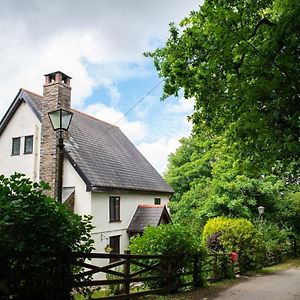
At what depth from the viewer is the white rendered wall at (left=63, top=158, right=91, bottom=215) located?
1830 centimetres

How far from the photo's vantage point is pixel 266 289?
37.2ft

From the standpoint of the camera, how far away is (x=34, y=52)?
13.5 metres

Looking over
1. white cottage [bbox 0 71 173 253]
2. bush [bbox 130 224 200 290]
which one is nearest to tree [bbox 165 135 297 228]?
white cottage [bbox 0 71 173 253]

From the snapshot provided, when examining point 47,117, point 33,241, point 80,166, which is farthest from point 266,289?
point 47,117

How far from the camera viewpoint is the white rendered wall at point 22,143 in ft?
64.8

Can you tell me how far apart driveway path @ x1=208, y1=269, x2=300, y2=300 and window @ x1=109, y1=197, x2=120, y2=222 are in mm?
8608

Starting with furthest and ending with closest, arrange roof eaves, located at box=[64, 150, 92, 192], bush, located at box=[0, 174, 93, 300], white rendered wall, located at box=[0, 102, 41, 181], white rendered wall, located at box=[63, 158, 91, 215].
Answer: white rendered wall, located at box=[0, 102, 41, 181], white rendered wall, located at box=[63, 158, 91, 215], roof eaves, located at box=[64, 150, 92, 192], bush, located at box=[0, 174, 93, 300]

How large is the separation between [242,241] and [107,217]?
23.7 feet

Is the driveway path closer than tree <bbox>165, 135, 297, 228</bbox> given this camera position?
Yes

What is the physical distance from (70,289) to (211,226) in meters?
12.0

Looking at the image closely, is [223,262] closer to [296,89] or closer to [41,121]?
[296,89]

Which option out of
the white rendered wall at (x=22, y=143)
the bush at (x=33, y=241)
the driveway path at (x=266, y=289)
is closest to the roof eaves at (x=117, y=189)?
A: the white rendered wall at (x=22, y=143)

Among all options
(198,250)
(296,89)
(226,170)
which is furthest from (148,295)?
(226,170)

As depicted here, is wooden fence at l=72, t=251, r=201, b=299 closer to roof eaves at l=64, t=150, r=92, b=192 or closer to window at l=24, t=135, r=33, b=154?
roof eaves at l=64, t=150, r=92, b=192
